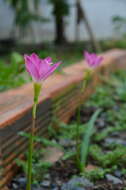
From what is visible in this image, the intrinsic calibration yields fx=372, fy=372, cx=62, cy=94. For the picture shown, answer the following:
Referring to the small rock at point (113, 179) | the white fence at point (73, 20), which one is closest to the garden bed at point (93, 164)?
the small rock at point (113, 179)

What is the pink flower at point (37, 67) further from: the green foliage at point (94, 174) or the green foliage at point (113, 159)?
the green foliage at point (113, 159)

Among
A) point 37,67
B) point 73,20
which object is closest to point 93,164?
point 37,67

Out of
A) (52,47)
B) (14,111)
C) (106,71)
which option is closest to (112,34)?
(52,47)

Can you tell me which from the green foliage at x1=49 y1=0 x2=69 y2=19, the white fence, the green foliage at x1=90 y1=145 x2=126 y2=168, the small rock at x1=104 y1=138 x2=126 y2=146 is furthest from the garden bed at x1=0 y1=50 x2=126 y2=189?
the white fence

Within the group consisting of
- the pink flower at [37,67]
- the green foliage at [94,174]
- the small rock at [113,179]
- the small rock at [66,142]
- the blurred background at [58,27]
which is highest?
the blurred background at [58,27]

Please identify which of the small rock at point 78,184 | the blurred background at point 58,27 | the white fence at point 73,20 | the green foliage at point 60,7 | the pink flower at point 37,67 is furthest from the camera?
the white fence at point 73,20
